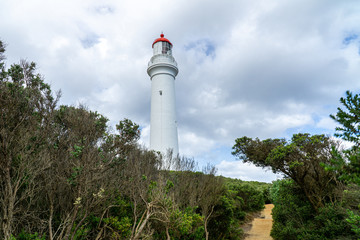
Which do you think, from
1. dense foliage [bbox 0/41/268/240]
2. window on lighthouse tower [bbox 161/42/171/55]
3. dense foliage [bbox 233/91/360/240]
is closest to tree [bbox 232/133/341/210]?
dense foliage [bbox 233/91/360/240]

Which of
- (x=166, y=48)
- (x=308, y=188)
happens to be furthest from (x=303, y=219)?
(x=166, y=48)

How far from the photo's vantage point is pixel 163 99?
24219 millimetres

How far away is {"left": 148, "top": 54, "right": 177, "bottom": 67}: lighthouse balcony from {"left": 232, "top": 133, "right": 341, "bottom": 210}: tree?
15572 mm

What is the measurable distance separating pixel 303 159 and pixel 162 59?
61.2 ft

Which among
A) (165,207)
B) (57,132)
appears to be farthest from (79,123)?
(165,207)

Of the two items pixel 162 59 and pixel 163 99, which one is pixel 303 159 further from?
pixel 162 59

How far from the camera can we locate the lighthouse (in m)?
23.0

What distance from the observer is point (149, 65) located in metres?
26.5

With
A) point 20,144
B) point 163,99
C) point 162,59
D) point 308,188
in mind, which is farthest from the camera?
point 162,59

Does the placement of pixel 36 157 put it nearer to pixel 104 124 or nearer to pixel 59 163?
pixel 59 163

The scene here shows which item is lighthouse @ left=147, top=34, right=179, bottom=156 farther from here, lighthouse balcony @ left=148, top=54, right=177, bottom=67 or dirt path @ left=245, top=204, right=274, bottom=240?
dirt path @ left=245, top=204, right=274, bottom=240

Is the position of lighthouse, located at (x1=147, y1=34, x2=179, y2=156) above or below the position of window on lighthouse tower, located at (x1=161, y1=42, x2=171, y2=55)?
below

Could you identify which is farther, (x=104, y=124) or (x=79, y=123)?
(x=104, y=124)

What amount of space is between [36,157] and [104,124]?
421 centimetres
